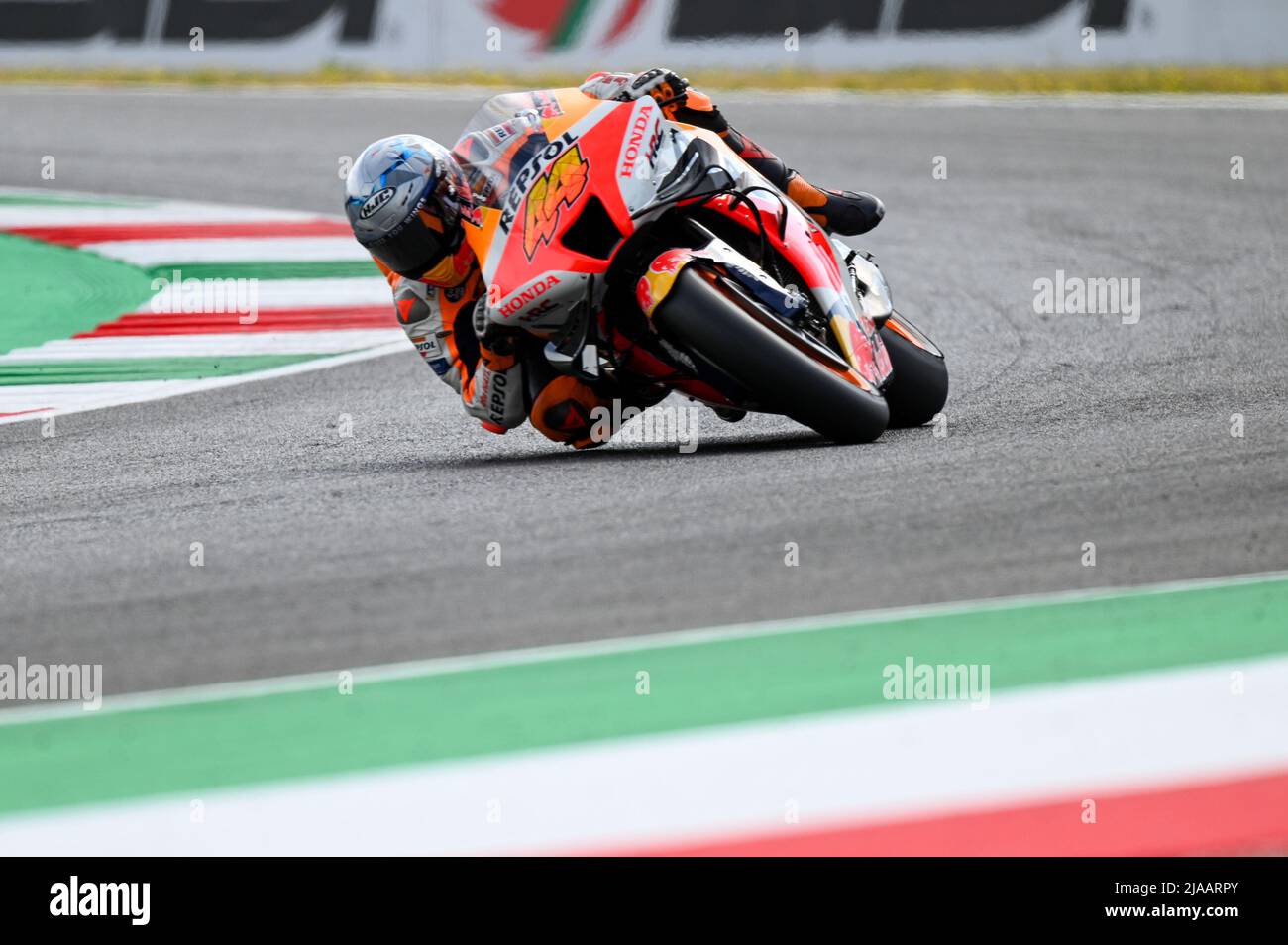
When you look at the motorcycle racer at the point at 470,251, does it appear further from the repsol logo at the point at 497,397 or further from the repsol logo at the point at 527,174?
the repsol logo at the point at 527,174

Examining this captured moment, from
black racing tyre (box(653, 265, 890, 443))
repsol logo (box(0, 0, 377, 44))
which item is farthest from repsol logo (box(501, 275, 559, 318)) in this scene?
repsol logo (box(0, 0, 377, 44))

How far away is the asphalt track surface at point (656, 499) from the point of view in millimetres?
4418

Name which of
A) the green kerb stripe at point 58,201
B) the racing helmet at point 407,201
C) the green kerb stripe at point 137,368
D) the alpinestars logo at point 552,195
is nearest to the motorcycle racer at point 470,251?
Result: the racing helmet at point 407,201

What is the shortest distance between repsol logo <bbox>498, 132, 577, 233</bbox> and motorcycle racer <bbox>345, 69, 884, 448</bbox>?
0.57ft

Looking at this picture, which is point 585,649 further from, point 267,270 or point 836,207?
point 267,270

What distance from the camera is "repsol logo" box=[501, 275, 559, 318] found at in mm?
5760

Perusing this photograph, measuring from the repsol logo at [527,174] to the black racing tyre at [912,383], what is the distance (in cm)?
131

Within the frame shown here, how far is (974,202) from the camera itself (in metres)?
12.8

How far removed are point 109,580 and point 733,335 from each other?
1.88m

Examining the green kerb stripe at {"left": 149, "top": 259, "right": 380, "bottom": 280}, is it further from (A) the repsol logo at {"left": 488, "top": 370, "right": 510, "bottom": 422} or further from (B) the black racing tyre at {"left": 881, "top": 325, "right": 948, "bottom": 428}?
(B) the black racing tyre at {"left": 881, "top": 325, "right": 948, "bottom": 428}

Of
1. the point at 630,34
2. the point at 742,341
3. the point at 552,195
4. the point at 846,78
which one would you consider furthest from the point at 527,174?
the point at 846,78

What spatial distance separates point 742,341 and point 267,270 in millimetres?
6757

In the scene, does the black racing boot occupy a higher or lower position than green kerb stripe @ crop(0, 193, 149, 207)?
lower

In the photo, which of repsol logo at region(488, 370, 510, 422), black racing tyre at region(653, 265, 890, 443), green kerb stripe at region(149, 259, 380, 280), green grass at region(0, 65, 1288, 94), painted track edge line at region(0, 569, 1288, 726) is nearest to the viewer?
painted track edge line at region(0, 569, 1288, 726)
